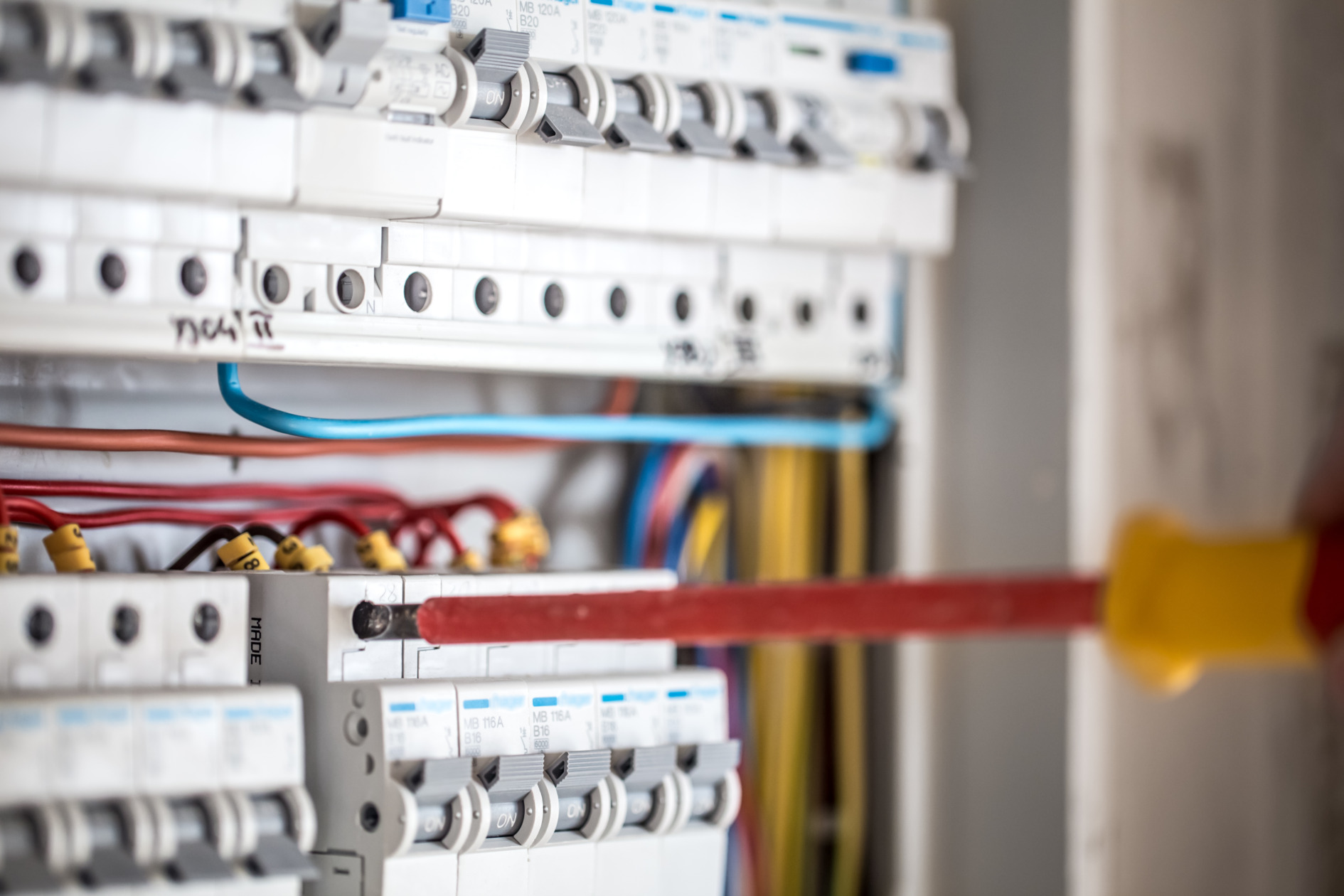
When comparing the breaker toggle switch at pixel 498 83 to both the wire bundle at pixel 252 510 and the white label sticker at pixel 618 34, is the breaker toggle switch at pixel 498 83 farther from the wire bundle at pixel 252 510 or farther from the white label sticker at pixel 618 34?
the wire bundle at pixel 252 510

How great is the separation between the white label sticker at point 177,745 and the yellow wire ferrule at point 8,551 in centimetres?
16

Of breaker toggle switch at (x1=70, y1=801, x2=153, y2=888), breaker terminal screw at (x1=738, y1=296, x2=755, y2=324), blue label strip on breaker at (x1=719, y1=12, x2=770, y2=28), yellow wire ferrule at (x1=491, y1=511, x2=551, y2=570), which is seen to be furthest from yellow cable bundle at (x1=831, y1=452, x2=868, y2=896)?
breaker toggle switch at (x1=70, y1=801, x2=153, y2=888)

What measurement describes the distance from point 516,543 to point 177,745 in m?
0.43

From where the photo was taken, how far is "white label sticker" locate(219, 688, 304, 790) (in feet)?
3.09

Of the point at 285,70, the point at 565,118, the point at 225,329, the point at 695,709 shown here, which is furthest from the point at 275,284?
the point at 695,709

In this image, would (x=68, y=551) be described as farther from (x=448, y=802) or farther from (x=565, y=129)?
(x=565, y=129)

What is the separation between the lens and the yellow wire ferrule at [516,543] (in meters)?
1.30

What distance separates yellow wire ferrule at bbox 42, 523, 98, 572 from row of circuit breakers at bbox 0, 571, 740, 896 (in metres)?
0.12

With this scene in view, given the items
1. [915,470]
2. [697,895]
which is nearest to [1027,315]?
[915,470]

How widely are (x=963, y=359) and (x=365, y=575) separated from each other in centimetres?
73

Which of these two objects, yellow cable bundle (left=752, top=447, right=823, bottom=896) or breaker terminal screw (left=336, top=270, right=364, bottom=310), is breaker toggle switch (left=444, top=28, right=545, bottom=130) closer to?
breaker terminal screw (left=336, top=270, right=364, bottom=310)

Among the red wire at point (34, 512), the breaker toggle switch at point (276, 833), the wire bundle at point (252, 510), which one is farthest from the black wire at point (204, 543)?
the breaker toggle switch at point (276, 833)

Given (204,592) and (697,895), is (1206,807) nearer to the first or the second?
(697,895)

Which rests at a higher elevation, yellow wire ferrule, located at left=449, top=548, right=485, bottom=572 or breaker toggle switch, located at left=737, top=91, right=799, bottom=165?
breaker toggle switch, located at left=737, top=91, right=799, bottom=165
